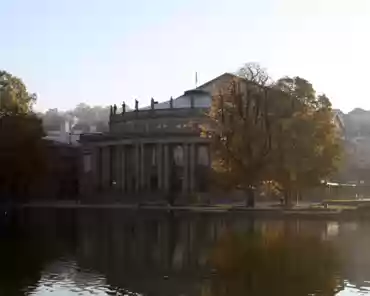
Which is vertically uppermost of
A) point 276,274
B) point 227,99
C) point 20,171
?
point 227,99

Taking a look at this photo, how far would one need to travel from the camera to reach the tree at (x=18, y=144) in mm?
82875

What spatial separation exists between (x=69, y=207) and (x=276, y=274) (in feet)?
198

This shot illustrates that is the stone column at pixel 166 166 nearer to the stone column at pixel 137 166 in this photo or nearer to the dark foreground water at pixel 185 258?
the stone column at pixel 137 166

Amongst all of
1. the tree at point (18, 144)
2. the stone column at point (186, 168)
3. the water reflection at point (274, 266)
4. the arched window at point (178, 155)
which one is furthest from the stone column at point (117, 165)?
the water reflection at point (274, 266)

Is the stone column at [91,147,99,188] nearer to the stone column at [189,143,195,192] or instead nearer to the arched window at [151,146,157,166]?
the arched window at [151,146,157,166]

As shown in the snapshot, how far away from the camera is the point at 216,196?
93438 mm

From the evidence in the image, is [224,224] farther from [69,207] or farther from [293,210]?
[69,207]

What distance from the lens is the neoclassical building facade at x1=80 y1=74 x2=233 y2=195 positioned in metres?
105

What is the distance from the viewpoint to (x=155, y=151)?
10862 centimetres

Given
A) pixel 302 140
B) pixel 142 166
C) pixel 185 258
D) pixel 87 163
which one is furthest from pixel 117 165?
pixel 185 258

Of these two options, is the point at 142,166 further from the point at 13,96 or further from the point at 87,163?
the point at 13,96

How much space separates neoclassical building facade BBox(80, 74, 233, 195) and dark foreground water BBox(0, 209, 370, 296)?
4563cm

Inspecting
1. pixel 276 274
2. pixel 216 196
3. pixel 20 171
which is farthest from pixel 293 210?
pixel 276 274

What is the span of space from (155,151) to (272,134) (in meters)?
37.7
